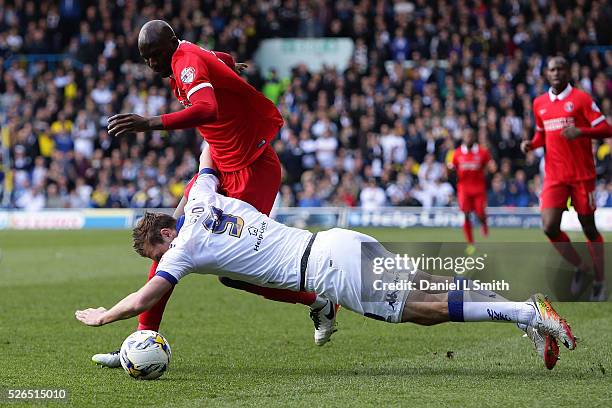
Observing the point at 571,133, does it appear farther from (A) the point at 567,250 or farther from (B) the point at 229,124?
(B) the point at 229,124

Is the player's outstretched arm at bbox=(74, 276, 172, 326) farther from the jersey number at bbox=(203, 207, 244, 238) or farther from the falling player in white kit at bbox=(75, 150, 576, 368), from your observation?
the jersey number at bbox=(203, 207, 244, 238)

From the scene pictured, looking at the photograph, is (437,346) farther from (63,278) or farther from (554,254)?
(63,278)

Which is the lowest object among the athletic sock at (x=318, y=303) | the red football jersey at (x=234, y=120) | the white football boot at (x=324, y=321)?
the white football boot at (x=324, y=321)

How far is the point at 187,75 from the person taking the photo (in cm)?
706

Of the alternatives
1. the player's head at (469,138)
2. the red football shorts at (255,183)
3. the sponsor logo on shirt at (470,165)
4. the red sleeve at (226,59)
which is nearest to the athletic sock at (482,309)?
the red football shorts at (255,183)

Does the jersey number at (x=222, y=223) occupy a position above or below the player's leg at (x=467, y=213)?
above

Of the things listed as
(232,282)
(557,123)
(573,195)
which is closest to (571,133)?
(557,123)

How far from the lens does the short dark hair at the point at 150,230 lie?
690 centimetres

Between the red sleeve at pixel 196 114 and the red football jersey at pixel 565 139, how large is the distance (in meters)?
5.17

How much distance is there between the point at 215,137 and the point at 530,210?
17.6 meters

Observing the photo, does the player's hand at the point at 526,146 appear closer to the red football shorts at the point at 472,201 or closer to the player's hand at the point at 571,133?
the player's hand at the point at 571,133

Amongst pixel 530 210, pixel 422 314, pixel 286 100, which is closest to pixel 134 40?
pixel 286 100

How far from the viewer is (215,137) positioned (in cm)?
781

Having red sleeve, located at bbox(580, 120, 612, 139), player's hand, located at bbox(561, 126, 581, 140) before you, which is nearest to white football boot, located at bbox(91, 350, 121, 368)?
player's hand, located at bbox(561, 126, 581, 140)
